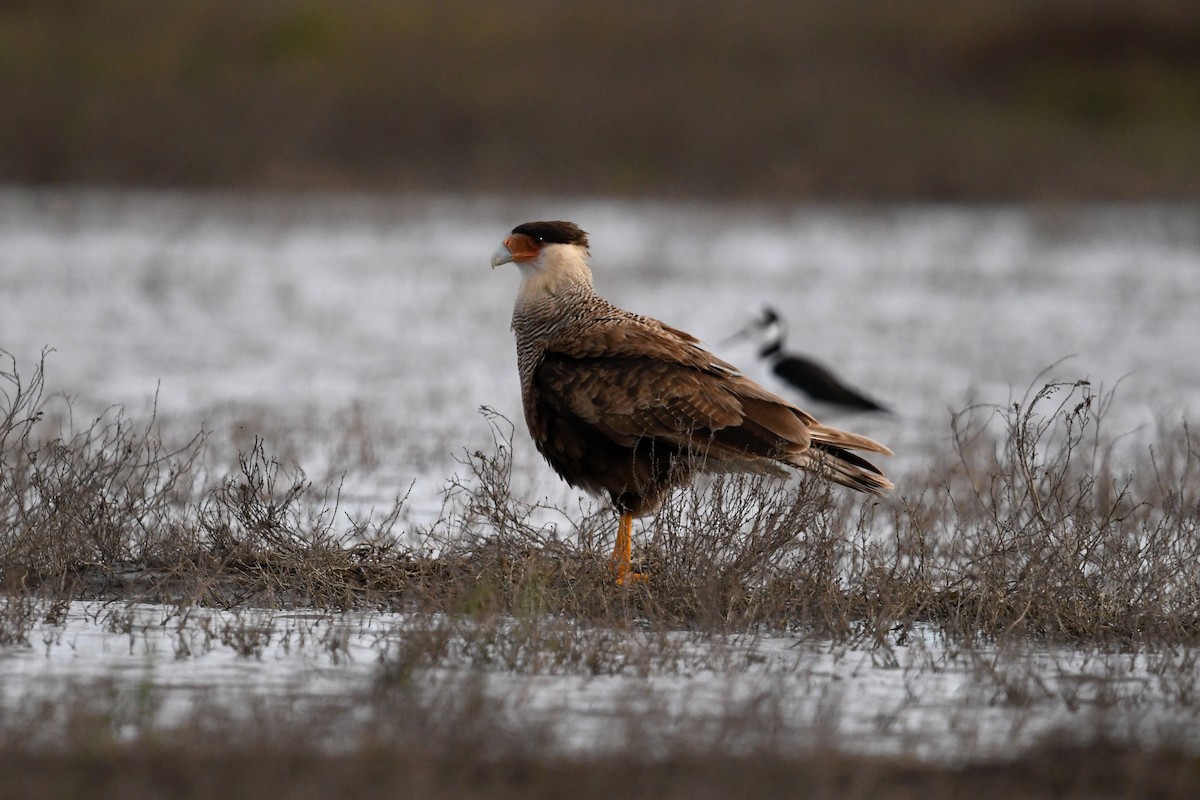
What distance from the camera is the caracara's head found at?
8.09 m

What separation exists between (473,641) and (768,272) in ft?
54.2

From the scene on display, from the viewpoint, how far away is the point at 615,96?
2967 cm

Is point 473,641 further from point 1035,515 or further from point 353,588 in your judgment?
point 1035,515

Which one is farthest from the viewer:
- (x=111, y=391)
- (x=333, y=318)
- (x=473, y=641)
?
(x=333, y=318)

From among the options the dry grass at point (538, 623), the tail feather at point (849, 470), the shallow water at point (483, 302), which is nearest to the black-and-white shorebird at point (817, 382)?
the shallow water at point (483, 302)

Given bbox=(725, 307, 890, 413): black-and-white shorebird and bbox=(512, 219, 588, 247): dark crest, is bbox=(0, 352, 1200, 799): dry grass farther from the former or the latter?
bbox=(725, 307, 890, 413): black-and-white shorebird

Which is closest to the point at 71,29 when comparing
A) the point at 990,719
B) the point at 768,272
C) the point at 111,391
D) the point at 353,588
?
the point at 768,272

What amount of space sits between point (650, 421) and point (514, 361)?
8133mm

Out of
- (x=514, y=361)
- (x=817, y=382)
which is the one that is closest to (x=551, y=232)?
(x=817, y=382)

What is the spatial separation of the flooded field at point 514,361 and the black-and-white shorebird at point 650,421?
0.44m

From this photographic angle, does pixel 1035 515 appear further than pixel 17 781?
Yes

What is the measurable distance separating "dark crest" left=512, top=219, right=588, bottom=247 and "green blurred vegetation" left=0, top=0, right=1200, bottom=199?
19.6 m

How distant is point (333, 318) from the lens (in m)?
18.0

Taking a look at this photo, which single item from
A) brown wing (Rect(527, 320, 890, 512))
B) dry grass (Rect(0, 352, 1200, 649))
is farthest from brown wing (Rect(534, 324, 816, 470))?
dry grass (Rect(0, 352, 1200, 649))
